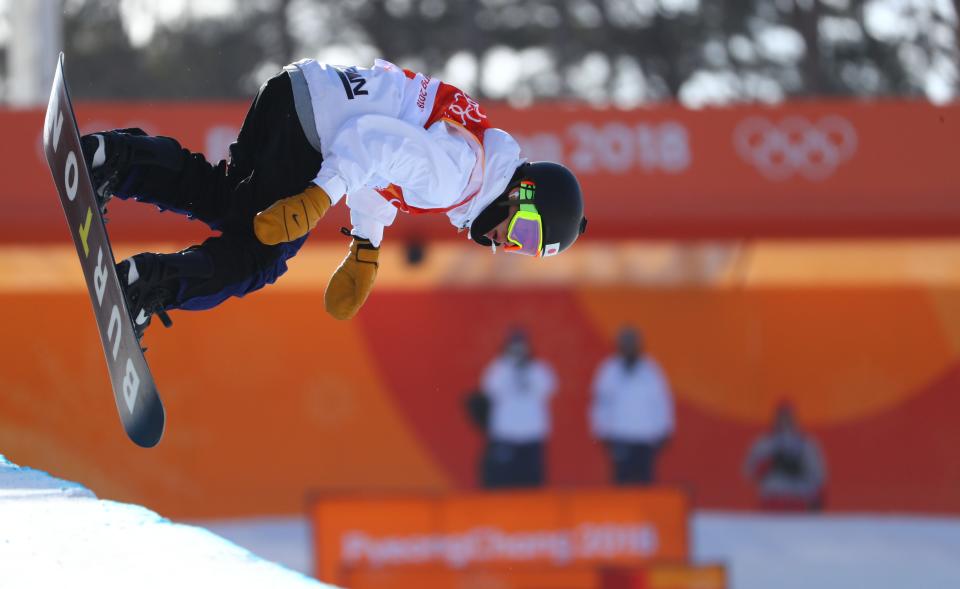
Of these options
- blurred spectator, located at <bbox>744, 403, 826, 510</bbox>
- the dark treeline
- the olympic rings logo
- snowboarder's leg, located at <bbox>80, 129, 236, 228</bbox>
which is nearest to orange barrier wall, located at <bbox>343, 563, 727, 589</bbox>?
snowboarder's leg, located at <bbox>80, 129, 236, 228</bbox>

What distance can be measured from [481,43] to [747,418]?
10144mm

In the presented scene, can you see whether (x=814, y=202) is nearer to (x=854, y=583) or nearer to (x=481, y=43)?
(x=854, y=583)

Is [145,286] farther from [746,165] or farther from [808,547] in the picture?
[808,547]

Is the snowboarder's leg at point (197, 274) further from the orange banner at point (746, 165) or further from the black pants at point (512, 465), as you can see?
the black pants at point (512, 465)

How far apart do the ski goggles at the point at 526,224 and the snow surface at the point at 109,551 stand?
1323 mm

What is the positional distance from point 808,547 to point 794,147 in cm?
326

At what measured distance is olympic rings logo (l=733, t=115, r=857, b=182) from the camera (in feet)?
30.2

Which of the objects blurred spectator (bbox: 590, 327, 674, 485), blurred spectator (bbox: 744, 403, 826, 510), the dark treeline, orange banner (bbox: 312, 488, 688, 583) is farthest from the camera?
the dark treeline

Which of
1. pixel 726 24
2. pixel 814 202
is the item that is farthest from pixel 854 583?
pixel 726 24

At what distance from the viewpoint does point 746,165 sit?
9.20 metres

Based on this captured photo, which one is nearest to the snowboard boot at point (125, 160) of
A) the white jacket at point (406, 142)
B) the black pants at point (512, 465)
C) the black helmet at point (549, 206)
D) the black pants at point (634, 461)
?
the white jacket at point (406, 142)

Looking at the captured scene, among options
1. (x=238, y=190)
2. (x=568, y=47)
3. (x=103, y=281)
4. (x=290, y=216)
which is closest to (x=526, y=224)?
(x=290, y=216)

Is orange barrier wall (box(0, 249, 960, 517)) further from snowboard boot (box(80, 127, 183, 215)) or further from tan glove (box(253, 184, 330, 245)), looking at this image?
tan glove (box(253, 184, 330, 245))

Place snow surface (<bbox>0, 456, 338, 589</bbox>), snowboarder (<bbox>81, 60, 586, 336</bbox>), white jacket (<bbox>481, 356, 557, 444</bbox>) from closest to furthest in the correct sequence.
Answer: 1. snow surface (<bbox>0, 456, 338, 589</bbox>)
2. snowboarder (<bbox>81, 60, 586, 336</bbox>)
3. white jacket (<bbox>481, 356, 557, 444</bbox>)
